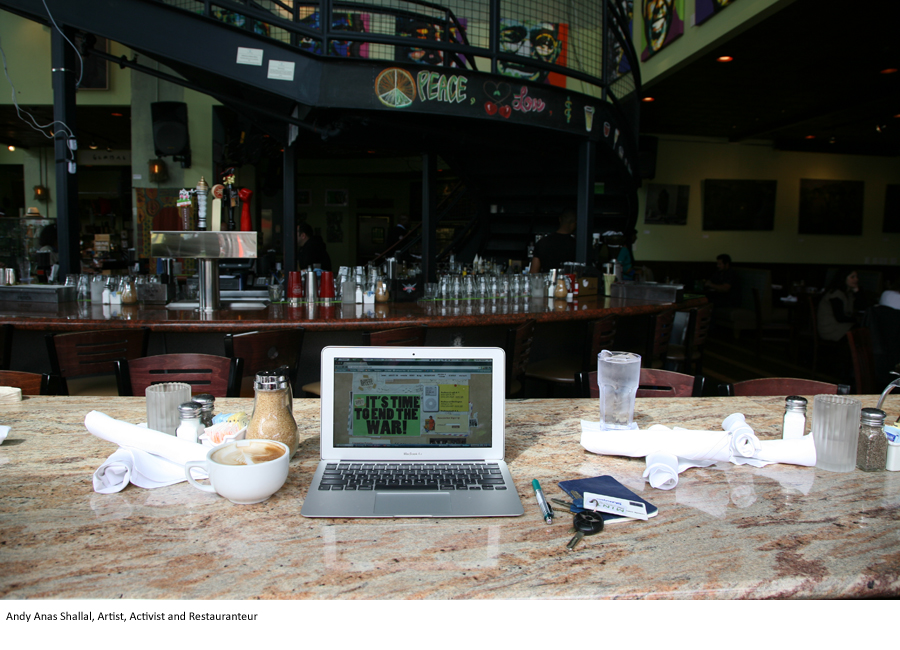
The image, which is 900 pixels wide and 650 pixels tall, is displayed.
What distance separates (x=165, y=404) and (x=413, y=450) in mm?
577

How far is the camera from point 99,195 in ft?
50.2

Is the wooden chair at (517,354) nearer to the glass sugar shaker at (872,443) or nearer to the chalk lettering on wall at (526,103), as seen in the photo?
the glass sugar shaker at (872,443)

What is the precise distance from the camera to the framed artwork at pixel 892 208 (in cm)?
1187

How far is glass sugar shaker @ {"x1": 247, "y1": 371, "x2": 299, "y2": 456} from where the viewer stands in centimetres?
122

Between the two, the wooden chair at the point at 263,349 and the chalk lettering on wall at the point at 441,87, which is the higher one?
the chalk lettering on wall at the point at 441,87

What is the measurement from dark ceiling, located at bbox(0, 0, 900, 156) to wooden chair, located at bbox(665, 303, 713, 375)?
3368mm

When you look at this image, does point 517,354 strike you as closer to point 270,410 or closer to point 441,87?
point 270,410

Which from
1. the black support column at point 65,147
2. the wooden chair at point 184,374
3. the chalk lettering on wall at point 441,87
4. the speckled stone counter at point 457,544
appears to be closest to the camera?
the speckled stone counter at point 457,544

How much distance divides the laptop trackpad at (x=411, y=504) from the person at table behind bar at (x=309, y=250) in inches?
256

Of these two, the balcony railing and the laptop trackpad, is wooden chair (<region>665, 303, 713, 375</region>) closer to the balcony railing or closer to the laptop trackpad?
the balcony railing

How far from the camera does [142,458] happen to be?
3.79 ft

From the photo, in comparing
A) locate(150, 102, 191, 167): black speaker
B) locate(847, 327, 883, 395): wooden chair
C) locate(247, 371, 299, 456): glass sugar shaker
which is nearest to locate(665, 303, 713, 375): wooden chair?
locate(847, 327, 883, 395): wooden chair

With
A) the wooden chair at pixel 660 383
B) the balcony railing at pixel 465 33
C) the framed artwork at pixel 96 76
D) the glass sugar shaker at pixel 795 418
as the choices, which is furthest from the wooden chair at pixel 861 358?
the framed artwork at pixel 96 76

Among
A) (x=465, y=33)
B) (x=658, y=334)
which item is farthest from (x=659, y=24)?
(x=658, y=334)
